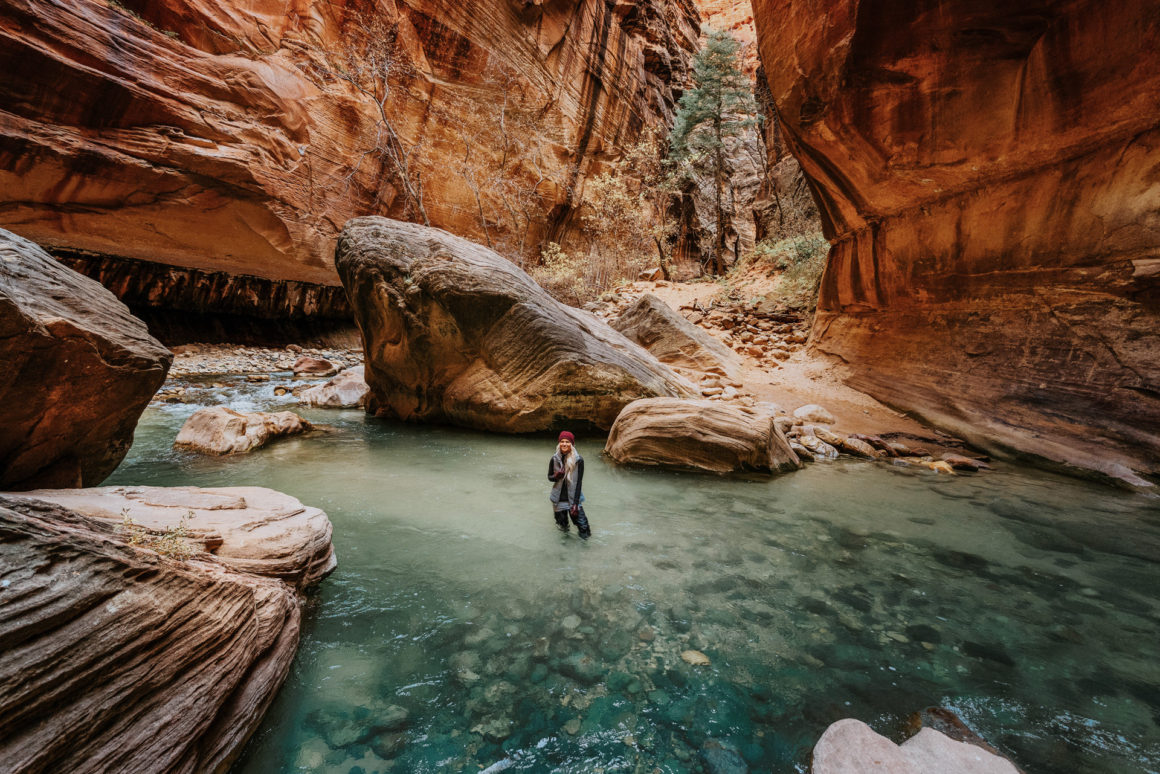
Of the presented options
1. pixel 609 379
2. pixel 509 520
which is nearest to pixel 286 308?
pixel 609 379

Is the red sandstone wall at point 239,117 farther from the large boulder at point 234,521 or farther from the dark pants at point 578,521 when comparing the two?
the dark pants at point 578,521

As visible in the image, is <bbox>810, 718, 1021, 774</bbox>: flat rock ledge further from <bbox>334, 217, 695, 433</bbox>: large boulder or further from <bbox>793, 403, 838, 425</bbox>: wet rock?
<bbox>793, 403, 838, 425</bbox>: wet rock

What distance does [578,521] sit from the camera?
3770 millimetres

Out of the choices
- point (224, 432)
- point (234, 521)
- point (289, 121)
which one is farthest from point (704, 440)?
point (289, 121)

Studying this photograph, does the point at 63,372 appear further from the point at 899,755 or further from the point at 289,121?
the point at 289,121

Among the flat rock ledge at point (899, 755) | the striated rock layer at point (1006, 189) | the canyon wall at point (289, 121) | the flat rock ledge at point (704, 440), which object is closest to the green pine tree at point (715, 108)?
the canyon wall at point (289, 121)

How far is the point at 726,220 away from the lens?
2056cm

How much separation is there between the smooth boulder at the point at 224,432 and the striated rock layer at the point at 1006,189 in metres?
9.59

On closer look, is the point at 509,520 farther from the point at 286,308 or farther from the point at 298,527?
the point at 286,308

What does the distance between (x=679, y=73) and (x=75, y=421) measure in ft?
100

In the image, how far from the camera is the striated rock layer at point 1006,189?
499cm

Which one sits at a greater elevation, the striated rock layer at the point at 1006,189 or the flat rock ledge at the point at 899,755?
the striated rock layer at the point at 1006,189

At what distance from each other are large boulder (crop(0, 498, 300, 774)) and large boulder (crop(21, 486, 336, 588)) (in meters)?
0.39

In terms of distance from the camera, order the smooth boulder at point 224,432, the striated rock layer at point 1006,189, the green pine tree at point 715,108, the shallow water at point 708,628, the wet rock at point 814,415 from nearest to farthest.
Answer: the shallow water at point 708,628 < the striated rock layer at point 1006,189 < the smooth boulder at point 224,432 < the wet rock at point 814,415 < the green pine tree at point 715,108
